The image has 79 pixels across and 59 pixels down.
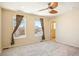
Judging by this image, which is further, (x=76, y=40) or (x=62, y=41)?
(x=62, y=41)

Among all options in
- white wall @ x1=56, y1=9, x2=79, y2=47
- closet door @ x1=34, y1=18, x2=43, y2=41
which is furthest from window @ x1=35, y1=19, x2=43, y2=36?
white wall @ x1=56, y1=9, x2=79, y2=47

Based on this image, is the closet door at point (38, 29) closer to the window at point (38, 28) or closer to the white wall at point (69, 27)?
the window at point (38, 28)

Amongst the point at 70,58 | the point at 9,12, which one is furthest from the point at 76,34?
the point at 9,12

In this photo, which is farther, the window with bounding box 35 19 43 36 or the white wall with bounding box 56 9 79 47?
the white wall with bounding box 56 9 79 47

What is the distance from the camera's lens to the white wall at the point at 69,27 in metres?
2.91

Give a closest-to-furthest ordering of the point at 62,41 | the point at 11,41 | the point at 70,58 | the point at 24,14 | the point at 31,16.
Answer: the point at 70,58 < the point at 11,41 < the point at 24,14 < the point at 31,16 < the point at 62,41

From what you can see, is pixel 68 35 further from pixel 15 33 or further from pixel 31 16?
pixel 15 33

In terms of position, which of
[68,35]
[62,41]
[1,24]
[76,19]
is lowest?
[62,41]

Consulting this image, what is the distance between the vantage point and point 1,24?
6.02 ft

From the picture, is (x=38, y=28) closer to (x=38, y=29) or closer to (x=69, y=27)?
(x=38, y=29)

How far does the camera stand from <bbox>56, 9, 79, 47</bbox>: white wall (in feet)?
9.54

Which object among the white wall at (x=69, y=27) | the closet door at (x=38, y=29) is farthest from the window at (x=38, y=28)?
the white wall at (x=69, y=27)

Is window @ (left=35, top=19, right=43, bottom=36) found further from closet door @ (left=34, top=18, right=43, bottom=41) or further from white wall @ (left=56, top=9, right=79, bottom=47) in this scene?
white wall @ (left=56, top=9, right=79, bottom=47)

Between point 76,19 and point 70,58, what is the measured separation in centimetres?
211
